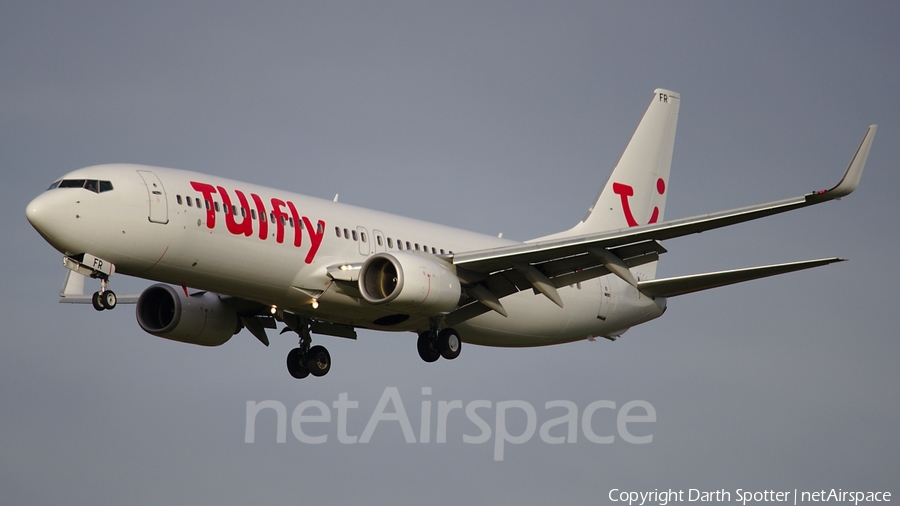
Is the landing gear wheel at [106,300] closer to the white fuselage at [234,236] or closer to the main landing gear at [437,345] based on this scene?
the white fuselage at [234,236]

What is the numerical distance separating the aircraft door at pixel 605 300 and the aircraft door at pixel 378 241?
9400 millimetres

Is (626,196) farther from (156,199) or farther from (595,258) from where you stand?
(156,199)

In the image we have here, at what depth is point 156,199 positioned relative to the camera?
32594 millimetres

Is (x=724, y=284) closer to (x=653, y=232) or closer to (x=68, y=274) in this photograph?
(x=653, y=232)

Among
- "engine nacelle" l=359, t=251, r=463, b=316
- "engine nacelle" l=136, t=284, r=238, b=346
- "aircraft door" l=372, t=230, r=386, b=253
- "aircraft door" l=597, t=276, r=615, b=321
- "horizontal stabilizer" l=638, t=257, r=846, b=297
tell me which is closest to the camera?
"engine nacelle" l=359, t=251, r=463, b=316

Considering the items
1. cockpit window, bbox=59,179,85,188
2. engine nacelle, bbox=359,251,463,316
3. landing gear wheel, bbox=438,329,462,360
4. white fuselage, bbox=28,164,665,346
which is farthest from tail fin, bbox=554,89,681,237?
cockpit window, bbox=59,179,85,188

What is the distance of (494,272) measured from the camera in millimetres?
38062

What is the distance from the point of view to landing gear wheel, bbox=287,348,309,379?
134ft

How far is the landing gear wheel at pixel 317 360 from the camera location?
133 feet

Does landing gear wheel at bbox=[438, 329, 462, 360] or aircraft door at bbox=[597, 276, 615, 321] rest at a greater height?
aircraft door at bbox=[597, 276, 615, 321]

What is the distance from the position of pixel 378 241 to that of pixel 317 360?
17.6 ft

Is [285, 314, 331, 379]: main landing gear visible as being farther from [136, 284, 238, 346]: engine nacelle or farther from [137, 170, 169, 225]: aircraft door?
[137, 170, 169, 225]: aircraft door

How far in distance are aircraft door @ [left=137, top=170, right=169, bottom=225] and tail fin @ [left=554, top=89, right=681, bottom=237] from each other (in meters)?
18.0

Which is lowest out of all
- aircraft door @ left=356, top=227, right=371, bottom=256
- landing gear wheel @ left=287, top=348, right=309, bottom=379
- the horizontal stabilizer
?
landing gear wheel @ left=287, top=348, right=309, bottom=379
